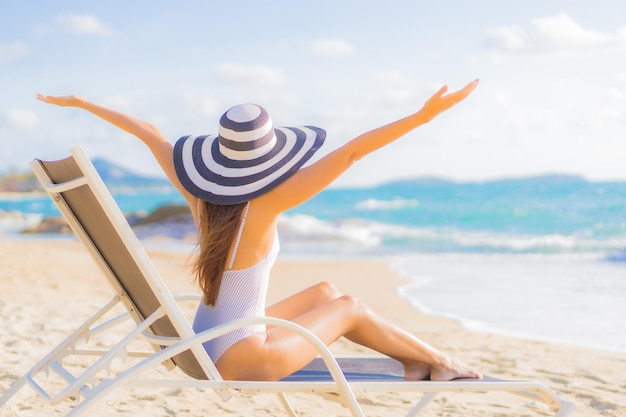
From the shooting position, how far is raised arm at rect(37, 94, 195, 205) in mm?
3484

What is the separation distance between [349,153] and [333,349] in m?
3.86

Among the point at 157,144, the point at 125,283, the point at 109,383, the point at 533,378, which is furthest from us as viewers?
the point at 533,378

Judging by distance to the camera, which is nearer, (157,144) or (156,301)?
(156,301)

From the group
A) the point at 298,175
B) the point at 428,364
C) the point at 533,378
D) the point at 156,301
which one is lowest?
the point at 533,378

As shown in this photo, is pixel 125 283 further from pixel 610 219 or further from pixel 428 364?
pixel 610 219

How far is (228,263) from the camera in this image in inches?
Answer: 120

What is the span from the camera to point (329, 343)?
3227 millimetres

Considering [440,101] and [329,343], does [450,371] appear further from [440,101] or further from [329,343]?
[440,101]

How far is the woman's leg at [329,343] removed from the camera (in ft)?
9.86

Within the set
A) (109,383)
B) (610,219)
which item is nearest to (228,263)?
(109,383)

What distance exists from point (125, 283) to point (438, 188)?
57.8 metres

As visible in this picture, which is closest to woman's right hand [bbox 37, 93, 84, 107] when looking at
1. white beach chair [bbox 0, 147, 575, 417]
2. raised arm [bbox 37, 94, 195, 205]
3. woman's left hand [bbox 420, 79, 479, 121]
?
raised arm [bbox 37, 94, 195, 205]

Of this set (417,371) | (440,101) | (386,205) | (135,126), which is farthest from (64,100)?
(386,205)

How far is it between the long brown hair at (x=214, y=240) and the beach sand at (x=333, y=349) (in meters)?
1.42
